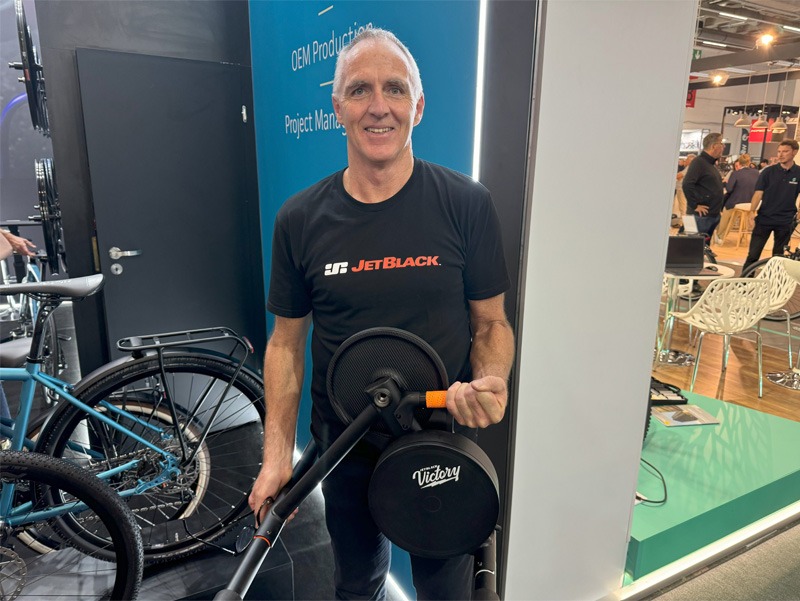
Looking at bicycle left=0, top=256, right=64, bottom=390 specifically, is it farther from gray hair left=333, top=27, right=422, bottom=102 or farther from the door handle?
gray hair left=333, top=27, right=422, bottom=102

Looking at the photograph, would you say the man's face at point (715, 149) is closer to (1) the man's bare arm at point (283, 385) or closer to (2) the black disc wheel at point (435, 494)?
(1) the man's bare arm at point (283, 385)

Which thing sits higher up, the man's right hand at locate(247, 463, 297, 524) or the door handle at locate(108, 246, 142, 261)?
the door handle at locate(108, 246, 142, 261)

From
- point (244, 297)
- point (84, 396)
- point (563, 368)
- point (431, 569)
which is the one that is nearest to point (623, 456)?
point (563, 368)

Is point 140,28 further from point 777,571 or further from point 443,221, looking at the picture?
point 777,571

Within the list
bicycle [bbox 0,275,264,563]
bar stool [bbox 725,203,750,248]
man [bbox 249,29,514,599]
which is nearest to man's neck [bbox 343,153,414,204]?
man [bbox 249,29,514,599]

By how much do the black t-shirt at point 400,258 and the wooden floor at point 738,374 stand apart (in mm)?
3314

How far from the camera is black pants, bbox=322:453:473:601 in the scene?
1312mm

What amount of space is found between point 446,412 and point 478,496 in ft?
0.53

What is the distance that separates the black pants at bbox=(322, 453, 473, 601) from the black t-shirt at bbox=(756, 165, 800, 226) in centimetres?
647

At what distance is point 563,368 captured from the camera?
5.27 ft

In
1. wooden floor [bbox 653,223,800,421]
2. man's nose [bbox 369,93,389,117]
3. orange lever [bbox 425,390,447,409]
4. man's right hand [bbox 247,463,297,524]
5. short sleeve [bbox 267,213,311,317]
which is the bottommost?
wooden floor [bbox 653,223,800,421]

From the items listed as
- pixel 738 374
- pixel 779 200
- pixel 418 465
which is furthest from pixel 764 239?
pixel 418 465

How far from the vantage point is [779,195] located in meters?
6.15

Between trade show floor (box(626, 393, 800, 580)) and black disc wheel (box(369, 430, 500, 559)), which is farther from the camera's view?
trade show floor (box(626, 393, 800, 580))
